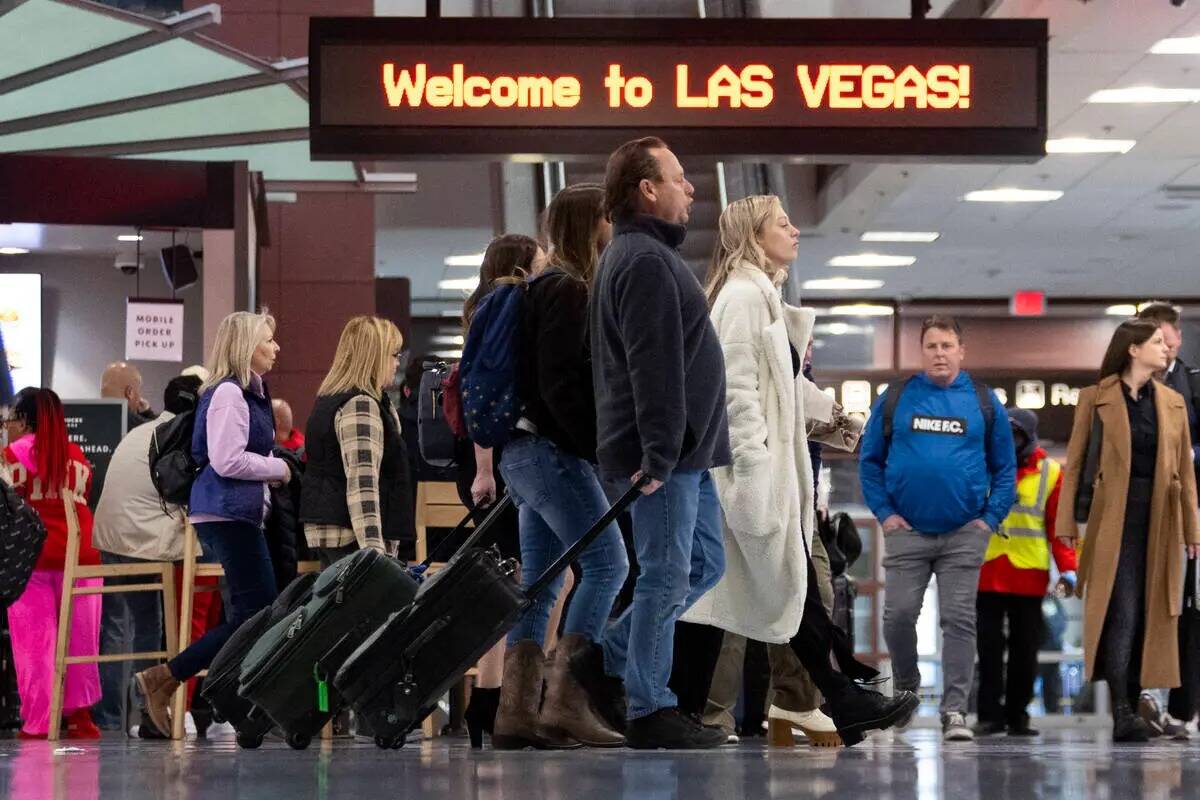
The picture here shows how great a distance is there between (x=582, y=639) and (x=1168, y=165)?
12.9m

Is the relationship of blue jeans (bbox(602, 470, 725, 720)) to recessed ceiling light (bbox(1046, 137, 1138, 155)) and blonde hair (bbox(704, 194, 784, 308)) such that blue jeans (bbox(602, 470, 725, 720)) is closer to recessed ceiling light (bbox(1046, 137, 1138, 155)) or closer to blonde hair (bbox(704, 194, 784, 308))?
blonde hair (bbox(704, 194, 784, 308))

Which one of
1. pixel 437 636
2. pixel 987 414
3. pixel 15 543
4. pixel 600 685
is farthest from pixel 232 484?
pixel 987 414

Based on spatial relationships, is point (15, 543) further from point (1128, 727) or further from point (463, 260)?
point (463, 260)

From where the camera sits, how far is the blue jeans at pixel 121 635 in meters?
9.12

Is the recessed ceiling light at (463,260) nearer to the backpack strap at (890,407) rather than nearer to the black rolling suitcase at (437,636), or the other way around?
the backpack strap at (890,407)

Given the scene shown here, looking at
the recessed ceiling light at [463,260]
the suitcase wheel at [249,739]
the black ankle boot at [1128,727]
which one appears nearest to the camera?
the suitcase wheel at [249,739]

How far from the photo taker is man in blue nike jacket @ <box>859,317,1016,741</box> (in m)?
8.12

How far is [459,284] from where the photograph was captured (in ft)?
82.3

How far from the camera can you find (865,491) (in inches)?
326

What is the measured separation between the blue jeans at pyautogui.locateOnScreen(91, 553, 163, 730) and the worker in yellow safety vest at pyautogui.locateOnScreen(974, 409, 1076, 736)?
143 inches

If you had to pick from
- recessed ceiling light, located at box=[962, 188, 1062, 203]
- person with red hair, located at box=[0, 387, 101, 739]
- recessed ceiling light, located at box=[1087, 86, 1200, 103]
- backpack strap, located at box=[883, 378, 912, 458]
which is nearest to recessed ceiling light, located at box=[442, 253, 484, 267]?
recessed ceiling light, located at box=[962, 188, 1062, 203]

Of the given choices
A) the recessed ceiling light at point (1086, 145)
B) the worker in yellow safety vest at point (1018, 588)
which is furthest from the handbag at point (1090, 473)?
the recessed ceiling light at point (1086, 145)

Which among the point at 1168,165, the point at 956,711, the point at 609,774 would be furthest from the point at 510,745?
the point at 1168,165

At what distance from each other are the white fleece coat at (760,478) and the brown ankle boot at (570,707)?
565 millimetres
